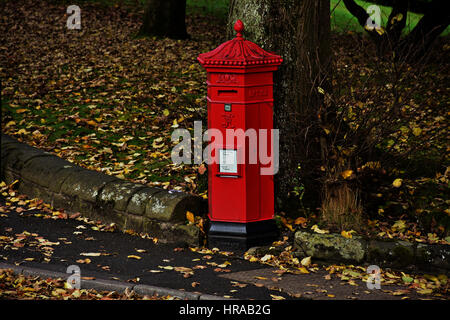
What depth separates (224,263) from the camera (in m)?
6.11

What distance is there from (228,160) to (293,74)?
Answer: 1479mm

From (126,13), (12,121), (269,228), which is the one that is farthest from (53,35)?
(269,228)

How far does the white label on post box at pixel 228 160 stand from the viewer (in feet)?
20.4

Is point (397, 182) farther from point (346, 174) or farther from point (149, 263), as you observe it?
point (149, 263)

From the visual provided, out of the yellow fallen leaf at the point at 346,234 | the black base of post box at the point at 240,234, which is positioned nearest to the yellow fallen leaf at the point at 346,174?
the yellow fallen leaf at the point at 346,234

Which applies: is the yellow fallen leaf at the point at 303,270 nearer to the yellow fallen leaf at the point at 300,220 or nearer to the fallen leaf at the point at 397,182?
the yellow fallen leaf at the point at 300,220

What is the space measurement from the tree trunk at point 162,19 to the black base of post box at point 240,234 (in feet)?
34.9

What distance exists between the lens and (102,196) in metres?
7.18

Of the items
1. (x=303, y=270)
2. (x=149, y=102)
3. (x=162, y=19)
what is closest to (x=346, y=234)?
(x=303, y=270)

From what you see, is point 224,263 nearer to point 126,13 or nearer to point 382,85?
point 382,85

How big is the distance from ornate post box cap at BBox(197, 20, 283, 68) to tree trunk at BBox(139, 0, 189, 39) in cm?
1054

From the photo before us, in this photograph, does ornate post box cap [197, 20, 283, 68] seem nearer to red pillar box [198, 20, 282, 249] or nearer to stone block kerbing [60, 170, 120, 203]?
red pillar box [198, 20, 282, 249]

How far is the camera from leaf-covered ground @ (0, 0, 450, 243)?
6887mm
